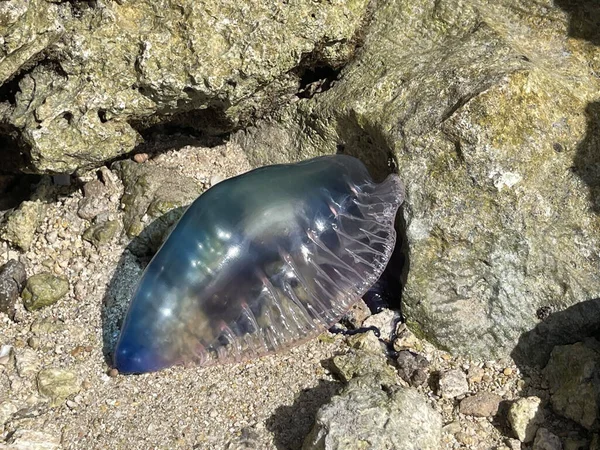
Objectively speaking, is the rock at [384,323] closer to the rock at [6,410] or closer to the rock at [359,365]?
the rock at [359,365]

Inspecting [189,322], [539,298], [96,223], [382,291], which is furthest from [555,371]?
[96,223]

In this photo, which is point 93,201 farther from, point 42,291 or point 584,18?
point 584,18

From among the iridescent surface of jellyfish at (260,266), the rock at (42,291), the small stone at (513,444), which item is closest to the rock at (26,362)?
the rock at (42,291)

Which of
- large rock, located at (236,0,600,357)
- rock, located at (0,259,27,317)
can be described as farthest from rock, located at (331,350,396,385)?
rock, located at (0,259,27,317)

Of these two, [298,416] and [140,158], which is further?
[140,158]

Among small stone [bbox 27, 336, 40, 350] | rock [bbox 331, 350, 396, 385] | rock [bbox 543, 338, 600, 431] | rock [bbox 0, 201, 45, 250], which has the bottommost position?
small stone [bbox 27, 336, 40, 350]

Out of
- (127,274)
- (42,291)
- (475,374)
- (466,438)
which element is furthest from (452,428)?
(42,291)

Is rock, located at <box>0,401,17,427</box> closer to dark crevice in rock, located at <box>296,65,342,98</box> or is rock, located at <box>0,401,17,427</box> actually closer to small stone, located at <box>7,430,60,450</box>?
small stone, located at <box>7,430,60,450</box>
